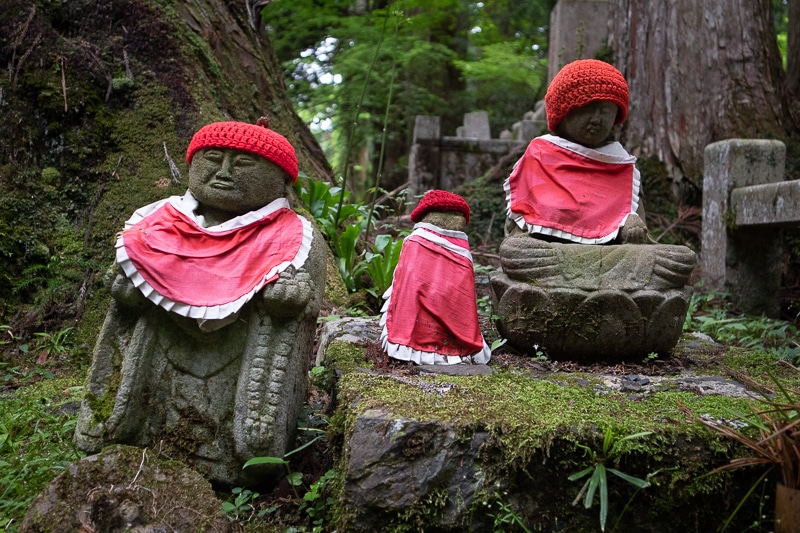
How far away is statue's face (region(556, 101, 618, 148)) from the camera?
3516 mm

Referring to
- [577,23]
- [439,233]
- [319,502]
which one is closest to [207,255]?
[319,502]

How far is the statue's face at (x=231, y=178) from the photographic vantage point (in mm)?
2756

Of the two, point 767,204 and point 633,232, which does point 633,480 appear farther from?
point 767,204

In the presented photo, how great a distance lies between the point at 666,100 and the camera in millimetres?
6473

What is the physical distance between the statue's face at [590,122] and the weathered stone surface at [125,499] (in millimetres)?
2581

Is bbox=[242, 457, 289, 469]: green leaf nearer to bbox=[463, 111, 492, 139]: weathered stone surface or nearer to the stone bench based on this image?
the stone bench

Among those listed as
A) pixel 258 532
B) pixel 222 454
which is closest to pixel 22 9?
pixel 222 454

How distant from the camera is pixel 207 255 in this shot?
2689mm

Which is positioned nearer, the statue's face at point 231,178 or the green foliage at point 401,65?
the statue's face at point 231,178

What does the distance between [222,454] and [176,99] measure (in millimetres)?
3188

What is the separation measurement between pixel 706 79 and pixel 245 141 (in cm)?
528

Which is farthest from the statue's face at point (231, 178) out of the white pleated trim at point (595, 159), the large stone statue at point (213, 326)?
the white pleated trim at point (595, 159)

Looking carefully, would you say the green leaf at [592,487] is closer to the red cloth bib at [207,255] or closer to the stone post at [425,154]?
the red cloth bib at [207,255]

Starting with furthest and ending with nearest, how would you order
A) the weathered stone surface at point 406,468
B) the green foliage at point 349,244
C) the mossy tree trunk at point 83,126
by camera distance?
the green foliage at point 349,244, the mossy tree trunk at point 83,126, the weathered stone surface at point 406,468
